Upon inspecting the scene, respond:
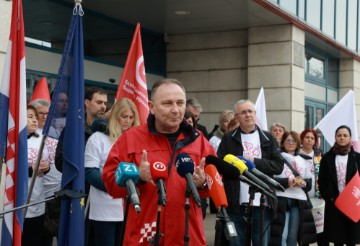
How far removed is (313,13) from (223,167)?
493 inches

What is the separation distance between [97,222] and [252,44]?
9854 millimetres

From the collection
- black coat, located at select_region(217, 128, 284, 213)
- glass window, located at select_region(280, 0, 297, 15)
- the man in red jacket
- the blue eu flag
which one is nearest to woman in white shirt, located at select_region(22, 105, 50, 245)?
the blue eu flag

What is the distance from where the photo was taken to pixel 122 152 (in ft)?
11.0

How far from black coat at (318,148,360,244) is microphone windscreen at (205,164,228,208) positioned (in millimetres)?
4538

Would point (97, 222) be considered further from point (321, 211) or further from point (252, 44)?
point (252, 44)

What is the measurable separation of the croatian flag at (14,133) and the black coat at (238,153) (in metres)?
2.31

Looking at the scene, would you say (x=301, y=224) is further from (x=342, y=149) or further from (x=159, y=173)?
(x=159, y=173)

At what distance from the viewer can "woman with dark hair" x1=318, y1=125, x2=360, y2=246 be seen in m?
7.42

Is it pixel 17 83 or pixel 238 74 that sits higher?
pixel 238 74

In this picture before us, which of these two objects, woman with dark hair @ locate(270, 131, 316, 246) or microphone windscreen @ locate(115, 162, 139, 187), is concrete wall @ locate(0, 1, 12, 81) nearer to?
woman with dark hair @ locate(270, 131, 316, 246)

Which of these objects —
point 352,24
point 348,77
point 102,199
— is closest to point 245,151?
point 102,199

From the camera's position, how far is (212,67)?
1478 cm

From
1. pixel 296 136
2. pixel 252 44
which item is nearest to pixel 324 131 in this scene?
pixel 296 136

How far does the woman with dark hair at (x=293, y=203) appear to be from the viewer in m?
6.78
